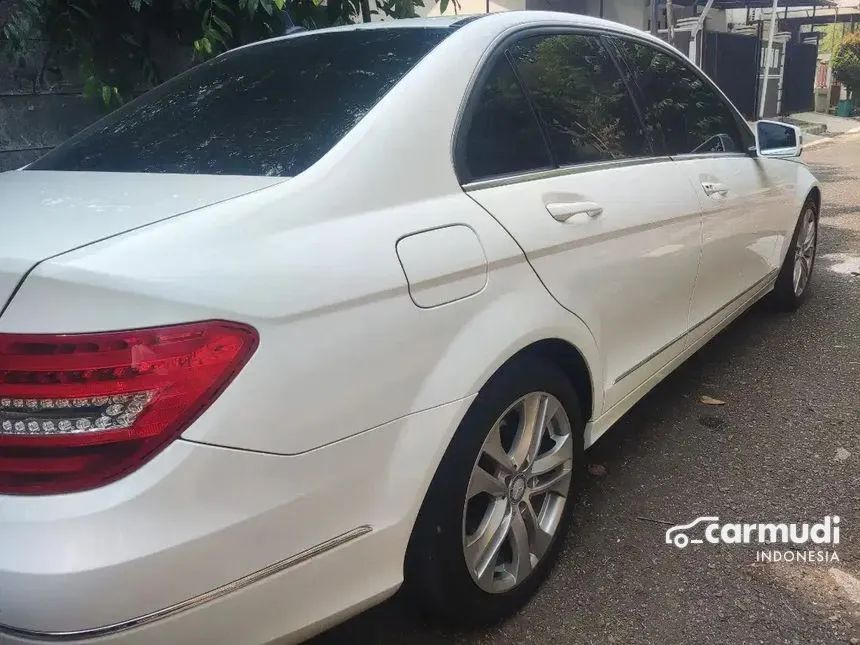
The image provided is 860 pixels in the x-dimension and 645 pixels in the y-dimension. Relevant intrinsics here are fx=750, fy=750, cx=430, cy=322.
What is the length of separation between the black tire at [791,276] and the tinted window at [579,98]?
2.07 metres

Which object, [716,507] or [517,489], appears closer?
[517,489]

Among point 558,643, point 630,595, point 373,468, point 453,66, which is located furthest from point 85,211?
point 630,595

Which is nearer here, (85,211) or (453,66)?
(85,211)

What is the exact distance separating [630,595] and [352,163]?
152cm

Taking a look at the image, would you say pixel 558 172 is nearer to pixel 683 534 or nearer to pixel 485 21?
pixel 485 21

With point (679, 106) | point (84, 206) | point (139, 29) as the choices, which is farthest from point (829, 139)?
point (84, 206)

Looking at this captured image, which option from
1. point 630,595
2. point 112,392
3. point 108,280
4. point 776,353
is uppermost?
point 108,280

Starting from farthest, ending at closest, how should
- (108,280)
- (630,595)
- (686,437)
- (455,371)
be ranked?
(686,437) → (630,595) → (455,371) → (108,280)

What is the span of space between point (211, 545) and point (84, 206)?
0.75 metres

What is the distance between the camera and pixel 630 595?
224 centimetres

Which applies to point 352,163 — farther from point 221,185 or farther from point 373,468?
point 373,468

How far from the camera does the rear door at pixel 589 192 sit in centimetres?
206

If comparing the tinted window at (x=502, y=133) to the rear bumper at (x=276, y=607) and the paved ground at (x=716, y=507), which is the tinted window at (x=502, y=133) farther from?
the paved ground at (x=716, y=507)

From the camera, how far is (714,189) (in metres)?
3.16
